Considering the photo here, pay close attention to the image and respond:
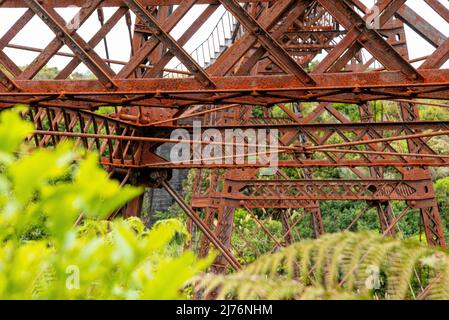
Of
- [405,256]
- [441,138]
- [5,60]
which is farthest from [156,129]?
[441,138]

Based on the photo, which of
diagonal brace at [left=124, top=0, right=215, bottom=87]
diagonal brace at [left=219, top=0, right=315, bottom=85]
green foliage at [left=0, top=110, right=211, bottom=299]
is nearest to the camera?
green foliage at [left=0, top=110, right=211, bottom=299]

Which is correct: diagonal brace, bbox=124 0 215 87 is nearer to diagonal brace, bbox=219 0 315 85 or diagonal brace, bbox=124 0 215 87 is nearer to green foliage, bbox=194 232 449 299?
diagonal brace, bbox=219 0 315 85

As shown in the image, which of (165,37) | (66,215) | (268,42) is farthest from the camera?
(165,37)

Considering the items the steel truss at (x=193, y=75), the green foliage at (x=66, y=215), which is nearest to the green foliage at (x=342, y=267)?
the green foliage at (x=66, y=215)

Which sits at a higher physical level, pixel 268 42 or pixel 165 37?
pixel 165 37

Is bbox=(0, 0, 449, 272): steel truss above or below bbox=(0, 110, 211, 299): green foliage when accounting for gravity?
above

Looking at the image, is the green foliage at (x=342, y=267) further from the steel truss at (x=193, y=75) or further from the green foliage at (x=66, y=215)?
the steel truss at (x=193, y=75)

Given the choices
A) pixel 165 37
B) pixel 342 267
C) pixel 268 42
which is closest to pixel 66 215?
pixel 342 267

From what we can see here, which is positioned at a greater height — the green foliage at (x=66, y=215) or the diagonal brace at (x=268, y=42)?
the diagonal brace at (x=268, y=42)

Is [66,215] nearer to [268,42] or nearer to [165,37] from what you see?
[268,42]

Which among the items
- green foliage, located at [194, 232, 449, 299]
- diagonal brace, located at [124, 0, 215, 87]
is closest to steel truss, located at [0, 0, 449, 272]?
diagonal brace, located at [124, 0, 215, 87]

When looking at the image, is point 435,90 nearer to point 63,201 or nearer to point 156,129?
point 156,129

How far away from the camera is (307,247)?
1685 mm

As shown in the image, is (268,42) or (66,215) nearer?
(66,215)
